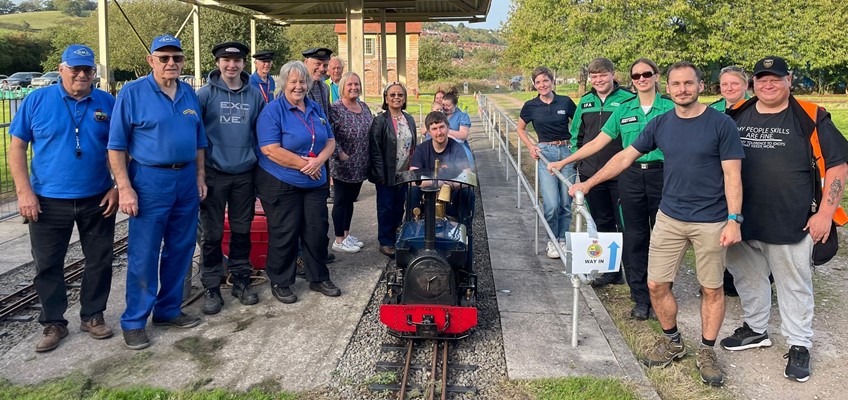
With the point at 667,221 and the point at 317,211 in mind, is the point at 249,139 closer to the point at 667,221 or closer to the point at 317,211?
the point at 317,211

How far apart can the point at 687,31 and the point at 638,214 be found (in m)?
36.8

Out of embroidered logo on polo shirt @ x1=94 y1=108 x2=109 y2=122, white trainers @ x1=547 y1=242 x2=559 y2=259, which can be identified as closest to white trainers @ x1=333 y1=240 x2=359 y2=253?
white trainers @ x1=547 y1=242 x2=559 y2=259

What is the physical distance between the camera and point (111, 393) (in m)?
3.85

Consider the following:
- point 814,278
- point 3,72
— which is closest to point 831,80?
point 814,278

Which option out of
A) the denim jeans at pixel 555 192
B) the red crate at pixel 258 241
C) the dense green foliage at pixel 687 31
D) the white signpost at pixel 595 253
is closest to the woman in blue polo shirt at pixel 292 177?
the red crate at pixel 258 241

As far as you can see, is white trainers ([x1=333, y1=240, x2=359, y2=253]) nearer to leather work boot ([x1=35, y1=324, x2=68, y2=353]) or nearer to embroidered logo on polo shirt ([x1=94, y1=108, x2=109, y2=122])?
leather work boot ([x1=35, y1=324, x2=68, y2=353])

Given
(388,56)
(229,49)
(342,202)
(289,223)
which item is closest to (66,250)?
(289,223)

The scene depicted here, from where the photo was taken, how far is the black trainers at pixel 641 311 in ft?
17.0

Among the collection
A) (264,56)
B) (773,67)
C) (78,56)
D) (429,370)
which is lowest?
(429,370)

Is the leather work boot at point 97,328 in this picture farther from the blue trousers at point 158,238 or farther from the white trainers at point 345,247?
the white trainers at point 345,247

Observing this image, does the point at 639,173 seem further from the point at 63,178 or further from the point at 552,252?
the point at 63,178

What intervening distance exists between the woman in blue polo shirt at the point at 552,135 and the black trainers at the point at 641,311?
1583 millimetres

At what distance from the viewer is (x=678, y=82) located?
390 centimetres

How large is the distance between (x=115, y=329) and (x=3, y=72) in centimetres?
4846
